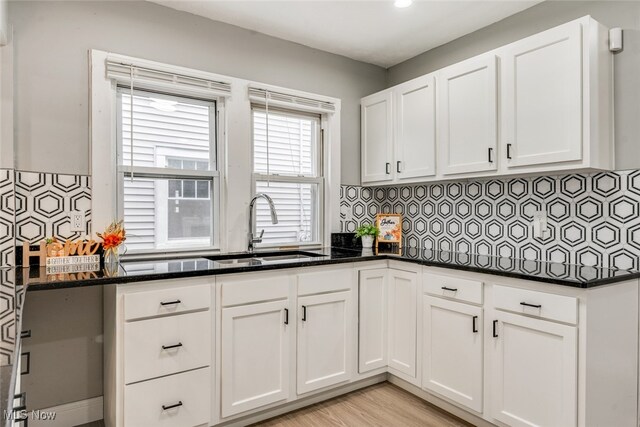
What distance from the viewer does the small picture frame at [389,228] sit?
3.28 meters

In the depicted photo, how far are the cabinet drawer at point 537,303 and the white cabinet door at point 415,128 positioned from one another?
3.52ft

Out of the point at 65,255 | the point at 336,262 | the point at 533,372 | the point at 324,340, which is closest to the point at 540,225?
the point at 533,372

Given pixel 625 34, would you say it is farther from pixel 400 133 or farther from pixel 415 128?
pixel 400 133

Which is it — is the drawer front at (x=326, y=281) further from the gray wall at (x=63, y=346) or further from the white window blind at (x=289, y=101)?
the white window blind at (x=289, y=101)

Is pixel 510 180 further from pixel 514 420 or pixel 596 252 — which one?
pixel 514 420

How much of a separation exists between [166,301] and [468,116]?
7.09 feet

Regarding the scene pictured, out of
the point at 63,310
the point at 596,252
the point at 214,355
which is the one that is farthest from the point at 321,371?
the point at 596,252

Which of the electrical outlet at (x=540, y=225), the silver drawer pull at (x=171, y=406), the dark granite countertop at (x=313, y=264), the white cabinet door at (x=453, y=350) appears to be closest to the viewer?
the dark granite countertop at (x=313, y=264)

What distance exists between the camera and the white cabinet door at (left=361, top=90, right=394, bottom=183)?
10.7ft

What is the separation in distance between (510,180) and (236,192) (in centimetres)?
191

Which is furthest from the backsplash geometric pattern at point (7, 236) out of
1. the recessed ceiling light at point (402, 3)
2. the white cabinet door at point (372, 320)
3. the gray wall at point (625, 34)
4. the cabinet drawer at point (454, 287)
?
the gray wall at point (625, 34)

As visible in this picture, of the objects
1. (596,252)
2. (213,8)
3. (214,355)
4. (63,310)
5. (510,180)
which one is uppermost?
(213,8)

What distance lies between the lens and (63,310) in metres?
2.27

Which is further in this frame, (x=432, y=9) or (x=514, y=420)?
(x=432, y=9)
